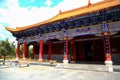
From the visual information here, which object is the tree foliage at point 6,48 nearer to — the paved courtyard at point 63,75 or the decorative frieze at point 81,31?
the decorative frieze at point 81,31

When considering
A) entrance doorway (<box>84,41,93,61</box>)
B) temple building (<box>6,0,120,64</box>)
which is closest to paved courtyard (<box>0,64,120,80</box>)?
temple building (<box>6,0,120,64</box>)

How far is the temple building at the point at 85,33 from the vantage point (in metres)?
Answer: 12.3

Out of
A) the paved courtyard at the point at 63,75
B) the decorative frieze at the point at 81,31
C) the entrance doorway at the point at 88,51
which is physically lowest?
the paved courtyard at the point at 63,75

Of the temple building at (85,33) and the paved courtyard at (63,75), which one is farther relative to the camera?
the temple building at (85,33)

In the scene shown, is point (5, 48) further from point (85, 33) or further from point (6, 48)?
point (85, 33)

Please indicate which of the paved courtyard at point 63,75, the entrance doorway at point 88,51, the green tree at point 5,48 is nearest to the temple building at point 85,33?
the entrance doorway at point 88,51

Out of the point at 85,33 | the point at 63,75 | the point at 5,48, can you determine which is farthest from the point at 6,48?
the point at 63,75

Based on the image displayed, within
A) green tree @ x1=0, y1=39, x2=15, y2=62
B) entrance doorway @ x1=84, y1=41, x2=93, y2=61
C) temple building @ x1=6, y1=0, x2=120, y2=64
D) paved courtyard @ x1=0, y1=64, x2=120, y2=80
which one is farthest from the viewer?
green tree @ x1=0, y1=39, x2=15, y2=62

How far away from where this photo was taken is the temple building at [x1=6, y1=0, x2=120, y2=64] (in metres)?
12.3

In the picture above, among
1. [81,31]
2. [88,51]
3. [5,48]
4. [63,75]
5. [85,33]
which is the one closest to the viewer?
[63,75]

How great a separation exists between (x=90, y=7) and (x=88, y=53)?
595 centimetres

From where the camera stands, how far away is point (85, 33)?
1389cm

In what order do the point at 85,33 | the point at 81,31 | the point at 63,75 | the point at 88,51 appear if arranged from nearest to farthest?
the point at 63,75 < the point at 85,33 < the point at 81,31 < the point at 88,51

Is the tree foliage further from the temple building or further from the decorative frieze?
the decorative frieze
